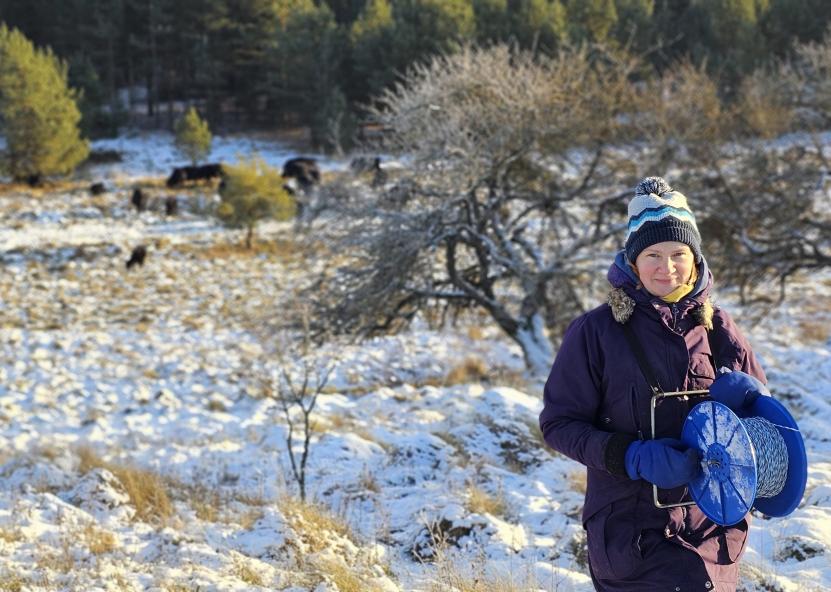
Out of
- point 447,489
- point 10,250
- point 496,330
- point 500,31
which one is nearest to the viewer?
point 447,489

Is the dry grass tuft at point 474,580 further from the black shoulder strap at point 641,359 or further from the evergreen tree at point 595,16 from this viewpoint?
the evergreen tree at point 595,16

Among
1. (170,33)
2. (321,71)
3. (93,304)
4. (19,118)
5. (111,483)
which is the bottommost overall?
(93,304)

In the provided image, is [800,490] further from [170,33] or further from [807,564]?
[170,33]

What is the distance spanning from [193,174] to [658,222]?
34.3 metres

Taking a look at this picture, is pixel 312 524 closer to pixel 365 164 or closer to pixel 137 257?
pixel 365 164

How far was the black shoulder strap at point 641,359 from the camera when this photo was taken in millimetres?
2178

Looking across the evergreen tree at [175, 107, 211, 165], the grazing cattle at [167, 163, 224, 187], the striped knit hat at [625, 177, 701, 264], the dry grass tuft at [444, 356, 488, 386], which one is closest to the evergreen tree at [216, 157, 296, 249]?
the grazing cattle at [167, 163, 224, 187]

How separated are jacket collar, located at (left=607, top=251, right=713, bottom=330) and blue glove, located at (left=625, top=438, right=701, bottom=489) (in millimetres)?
374

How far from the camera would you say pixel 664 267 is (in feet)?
7.42

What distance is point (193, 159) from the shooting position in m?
35.4

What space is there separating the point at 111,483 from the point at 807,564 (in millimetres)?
4599

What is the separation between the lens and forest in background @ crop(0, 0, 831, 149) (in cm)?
3625

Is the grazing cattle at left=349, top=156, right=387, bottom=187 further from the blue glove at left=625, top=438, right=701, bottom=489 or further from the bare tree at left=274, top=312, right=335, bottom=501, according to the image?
the blue glove at left=625, top=438, right=701, bottom=489

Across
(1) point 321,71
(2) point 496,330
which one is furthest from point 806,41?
(2) point 496,330
